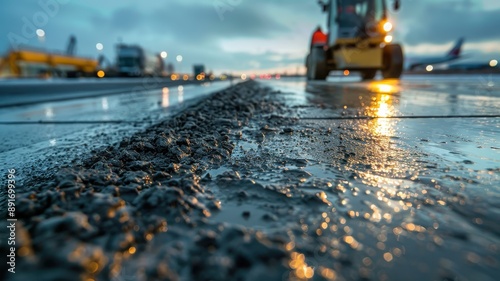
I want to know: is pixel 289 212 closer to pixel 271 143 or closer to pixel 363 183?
pixel 363 183

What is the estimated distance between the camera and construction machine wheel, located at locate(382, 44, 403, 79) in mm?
10695

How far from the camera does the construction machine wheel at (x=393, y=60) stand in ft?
35.1

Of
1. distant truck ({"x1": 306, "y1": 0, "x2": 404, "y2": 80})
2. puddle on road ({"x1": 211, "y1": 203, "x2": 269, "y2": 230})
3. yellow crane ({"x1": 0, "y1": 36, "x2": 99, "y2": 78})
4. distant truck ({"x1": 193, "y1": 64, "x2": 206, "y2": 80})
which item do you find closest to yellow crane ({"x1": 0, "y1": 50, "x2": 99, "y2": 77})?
yellow crane ({"x1": 0, "y1": 36, "x2": 99, "y2": 78})

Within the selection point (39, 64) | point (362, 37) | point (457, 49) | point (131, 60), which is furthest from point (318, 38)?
point (457, 49)

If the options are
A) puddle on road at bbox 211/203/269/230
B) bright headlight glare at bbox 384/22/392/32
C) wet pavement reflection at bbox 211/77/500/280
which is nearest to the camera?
wet pavement reflection at bbox 211/77/500/280

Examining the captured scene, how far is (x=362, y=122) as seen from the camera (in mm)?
2359

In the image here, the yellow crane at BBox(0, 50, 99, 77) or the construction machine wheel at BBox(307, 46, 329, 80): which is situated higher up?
the yellow crane at BBox(0, 50, 99, 77)

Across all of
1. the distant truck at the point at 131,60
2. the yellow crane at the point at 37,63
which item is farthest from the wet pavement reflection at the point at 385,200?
the yellow crane at the point at 37,63

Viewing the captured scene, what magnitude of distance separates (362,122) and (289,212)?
1.78 m

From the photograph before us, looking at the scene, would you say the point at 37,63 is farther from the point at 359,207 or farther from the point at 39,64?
the point at 359,207

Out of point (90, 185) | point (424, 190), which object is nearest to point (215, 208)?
point (90, 185)

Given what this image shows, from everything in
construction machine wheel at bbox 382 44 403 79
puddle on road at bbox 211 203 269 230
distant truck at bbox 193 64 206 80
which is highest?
distant truck at bbox 193 64 206 80

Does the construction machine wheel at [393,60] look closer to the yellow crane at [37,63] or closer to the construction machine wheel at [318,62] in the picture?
the construction machine wheel at [318,62]

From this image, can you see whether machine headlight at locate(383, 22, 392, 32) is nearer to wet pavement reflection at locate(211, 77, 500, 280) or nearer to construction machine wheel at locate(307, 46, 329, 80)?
construction machine wheel at locate(307, 46, 329, 80)
